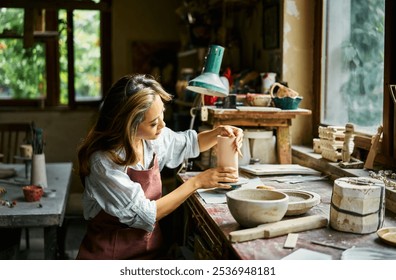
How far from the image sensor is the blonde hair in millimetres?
1900

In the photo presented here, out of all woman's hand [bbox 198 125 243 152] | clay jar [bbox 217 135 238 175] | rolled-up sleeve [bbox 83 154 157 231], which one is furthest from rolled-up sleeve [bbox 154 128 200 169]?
rolled-up sleeve [bbox 83 154 157 231]

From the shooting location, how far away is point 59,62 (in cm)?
543

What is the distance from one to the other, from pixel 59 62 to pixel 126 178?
3.86 meters

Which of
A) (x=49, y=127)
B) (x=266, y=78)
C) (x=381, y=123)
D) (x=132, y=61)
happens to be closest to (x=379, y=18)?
(x=381, y=123)

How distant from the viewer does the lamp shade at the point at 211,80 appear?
2.25 metres

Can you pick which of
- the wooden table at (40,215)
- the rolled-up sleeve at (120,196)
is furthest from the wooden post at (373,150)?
the wooden table at (40,215)

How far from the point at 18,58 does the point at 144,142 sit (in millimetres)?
3639

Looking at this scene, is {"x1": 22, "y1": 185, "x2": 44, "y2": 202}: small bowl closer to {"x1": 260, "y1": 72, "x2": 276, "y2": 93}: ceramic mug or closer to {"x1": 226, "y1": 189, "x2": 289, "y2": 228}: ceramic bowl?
{"x1": 226, "y1": 189, "x2": 289, "y2": 228}: ceramic bowl

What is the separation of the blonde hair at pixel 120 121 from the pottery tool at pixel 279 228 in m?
0.56

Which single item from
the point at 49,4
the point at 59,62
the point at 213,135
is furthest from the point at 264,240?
the point at 59,62

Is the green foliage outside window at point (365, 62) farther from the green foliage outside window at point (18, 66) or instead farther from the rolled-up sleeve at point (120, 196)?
the green foliage outside window at point (18, 66)

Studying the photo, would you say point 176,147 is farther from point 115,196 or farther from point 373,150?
point 373,150

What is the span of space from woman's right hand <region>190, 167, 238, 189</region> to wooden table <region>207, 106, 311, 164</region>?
723mm
